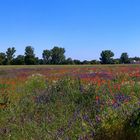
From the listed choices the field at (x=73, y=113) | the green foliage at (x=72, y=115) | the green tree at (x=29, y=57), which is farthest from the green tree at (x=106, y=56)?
the green foliage at (x=72, y=115)

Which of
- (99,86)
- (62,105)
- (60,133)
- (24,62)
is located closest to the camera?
(60,133)

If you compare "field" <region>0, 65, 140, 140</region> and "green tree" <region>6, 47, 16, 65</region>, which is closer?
"field" <region>0, 65, 140, 140</region>

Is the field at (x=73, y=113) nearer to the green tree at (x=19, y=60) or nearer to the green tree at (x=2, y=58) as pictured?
the green tree at (x=19, y=60)

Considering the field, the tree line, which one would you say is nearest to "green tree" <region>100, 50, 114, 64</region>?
the tree line

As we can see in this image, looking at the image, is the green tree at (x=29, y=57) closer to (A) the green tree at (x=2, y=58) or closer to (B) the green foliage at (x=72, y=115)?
(A) the green tree at (x=2, y=58)

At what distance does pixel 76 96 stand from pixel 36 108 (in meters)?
1.41

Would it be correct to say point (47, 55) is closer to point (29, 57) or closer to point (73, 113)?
point (29, 57)

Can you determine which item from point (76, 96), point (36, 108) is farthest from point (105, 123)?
point (76, 96)

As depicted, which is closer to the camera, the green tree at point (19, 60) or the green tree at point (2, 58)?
the green tree at point (19, 60)

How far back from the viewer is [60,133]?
791cm

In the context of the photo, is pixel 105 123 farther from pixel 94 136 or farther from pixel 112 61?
pixel 112 61

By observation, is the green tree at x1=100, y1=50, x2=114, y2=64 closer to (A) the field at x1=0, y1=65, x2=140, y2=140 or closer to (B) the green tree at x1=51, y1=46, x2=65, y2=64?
(B) the green tree at x1=51, y1=46, x2=65, y2=64

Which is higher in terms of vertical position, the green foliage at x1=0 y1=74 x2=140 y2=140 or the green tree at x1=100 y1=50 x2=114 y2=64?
the green tree at x1=100 y1=50 x2=114 y2=64

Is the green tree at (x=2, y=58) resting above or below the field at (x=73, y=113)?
above
